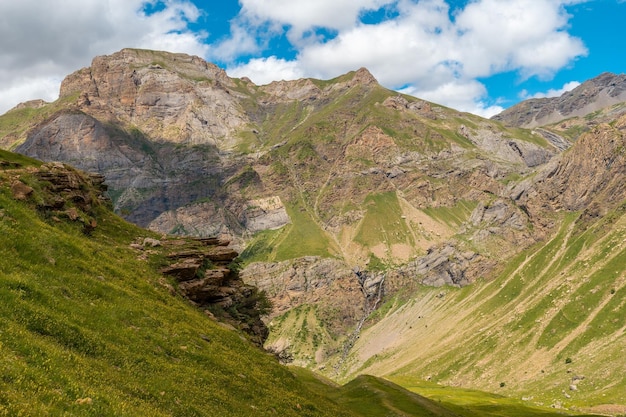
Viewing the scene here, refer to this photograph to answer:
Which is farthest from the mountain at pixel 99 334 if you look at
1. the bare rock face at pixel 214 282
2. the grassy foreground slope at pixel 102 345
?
the bare rock face at pixel 214 282

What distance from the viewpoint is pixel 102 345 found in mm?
24953

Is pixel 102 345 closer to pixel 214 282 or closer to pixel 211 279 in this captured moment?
pixel 211 279

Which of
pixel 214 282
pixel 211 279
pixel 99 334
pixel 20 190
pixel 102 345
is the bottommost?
pixel 102 345

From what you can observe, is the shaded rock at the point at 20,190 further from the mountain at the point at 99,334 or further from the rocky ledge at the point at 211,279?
the rocky ledge at the point at 211,279

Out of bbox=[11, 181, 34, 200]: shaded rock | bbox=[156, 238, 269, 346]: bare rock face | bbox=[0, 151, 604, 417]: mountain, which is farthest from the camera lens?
bbox=[156, 238, 269, 346]: bare rock face

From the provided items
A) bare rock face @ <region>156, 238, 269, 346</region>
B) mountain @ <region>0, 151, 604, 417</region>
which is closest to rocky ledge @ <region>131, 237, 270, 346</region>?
bare rock face @ <region>156, 238, 269, 346</region>

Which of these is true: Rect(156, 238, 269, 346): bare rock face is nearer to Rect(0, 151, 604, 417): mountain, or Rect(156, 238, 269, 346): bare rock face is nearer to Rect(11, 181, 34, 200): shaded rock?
Rect(0, 151, 604, 417): mountain

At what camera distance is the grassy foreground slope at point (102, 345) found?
1733 cm

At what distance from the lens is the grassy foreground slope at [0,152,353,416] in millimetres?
17328

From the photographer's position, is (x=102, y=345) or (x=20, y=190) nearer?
(x=102, y=345)

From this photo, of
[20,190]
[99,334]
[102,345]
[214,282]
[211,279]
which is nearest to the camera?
[102,345]

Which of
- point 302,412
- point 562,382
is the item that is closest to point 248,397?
point 302,412

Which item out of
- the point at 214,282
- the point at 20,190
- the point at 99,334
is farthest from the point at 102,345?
the point at 214,282

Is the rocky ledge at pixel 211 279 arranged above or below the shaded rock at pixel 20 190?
below
